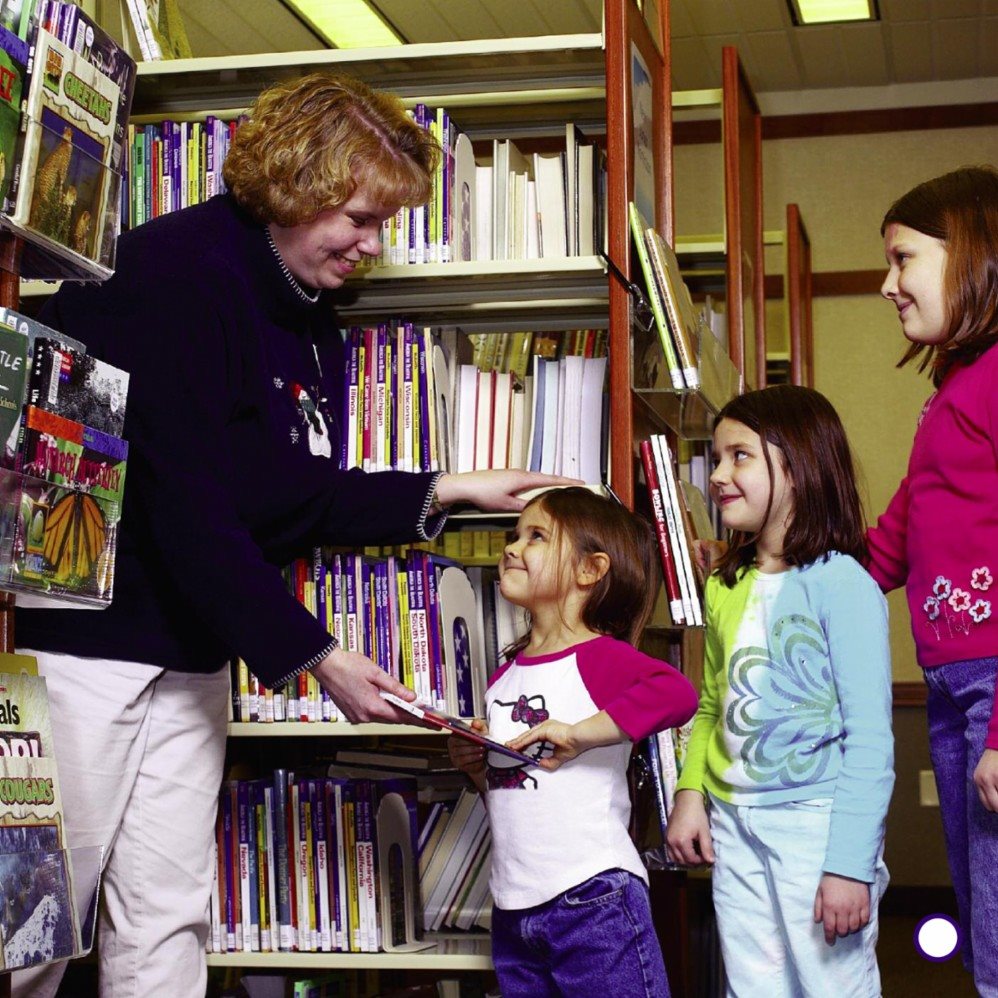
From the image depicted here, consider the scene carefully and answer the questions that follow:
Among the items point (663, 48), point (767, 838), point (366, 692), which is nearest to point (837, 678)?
point (767, 838)

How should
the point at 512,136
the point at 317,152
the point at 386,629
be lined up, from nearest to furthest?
the point at 317,152, the point at 386,629, the point at 512,136

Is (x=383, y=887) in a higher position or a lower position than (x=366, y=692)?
lower

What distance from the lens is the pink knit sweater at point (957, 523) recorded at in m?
1.70

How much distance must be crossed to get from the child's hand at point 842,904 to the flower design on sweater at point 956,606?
33 centimetres

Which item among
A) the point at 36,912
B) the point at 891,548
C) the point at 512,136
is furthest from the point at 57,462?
the point at 512,136

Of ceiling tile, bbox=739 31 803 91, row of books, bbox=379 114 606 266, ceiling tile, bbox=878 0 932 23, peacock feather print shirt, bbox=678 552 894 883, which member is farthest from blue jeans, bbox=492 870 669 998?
ceiling tile, bbox=739 31 803 91

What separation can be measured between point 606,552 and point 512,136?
40.2 inches

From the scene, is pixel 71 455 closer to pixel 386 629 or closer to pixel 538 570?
pixel 538 570

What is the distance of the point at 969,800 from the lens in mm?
1719

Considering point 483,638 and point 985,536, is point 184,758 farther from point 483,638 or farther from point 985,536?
point 985,536

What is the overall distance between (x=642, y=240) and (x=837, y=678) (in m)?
0.87

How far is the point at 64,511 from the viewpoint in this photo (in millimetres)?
1319

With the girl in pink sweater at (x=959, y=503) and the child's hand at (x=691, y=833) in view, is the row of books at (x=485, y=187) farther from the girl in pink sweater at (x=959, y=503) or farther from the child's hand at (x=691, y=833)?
the child's hand at (x=691, y=833)

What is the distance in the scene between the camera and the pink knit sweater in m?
1.70
